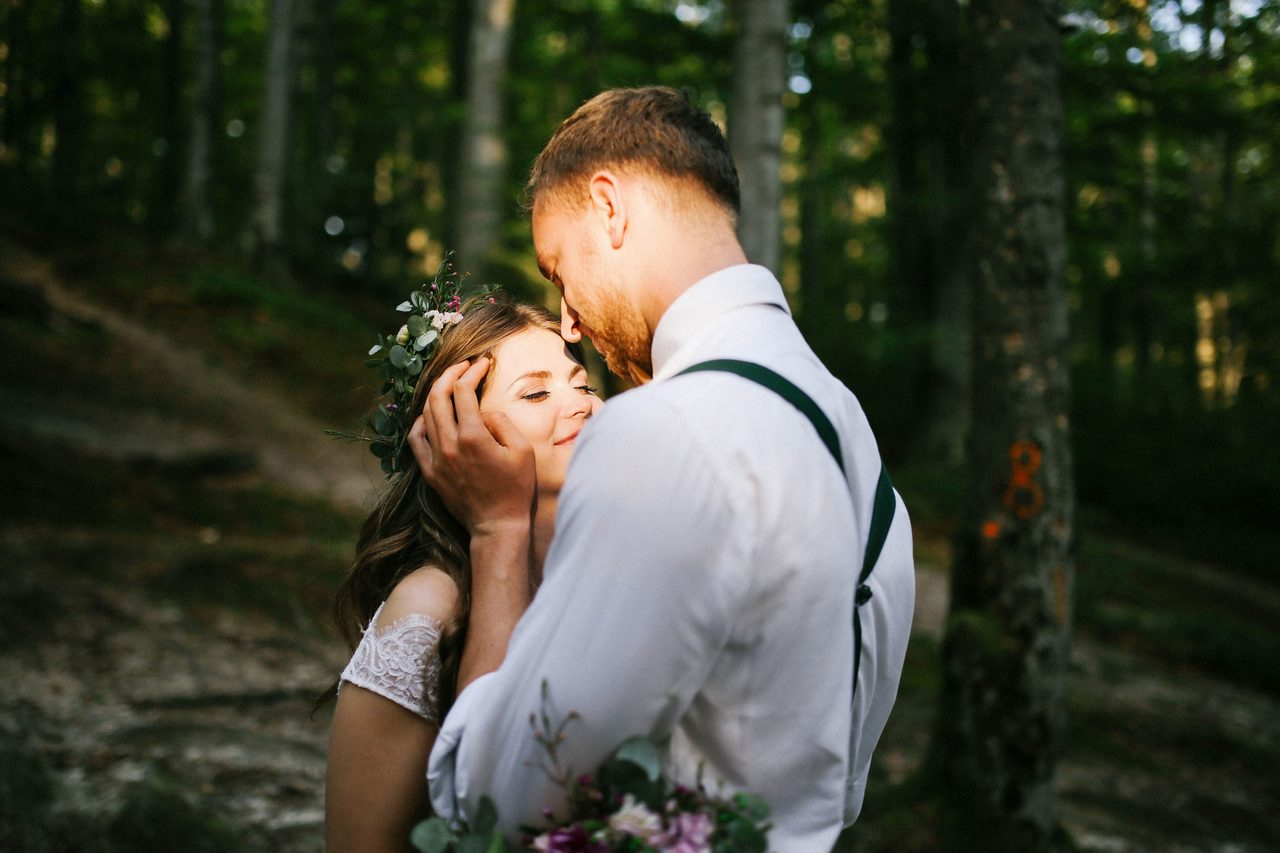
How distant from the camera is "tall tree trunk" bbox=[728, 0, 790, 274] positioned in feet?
21.1

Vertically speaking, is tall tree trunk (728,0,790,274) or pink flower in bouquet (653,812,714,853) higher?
tall tree trunk (728,0,790,274)

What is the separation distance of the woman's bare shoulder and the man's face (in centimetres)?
66

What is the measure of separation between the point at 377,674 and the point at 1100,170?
13013mm

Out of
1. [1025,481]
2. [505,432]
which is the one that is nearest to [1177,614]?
[1025,481]

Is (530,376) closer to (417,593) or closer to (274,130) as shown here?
(417,593)

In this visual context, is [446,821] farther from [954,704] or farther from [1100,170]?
[1100,170]

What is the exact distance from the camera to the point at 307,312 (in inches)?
577

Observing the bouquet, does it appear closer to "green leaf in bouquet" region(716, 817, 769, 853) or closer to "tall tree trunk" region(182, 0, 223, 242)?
"green leaf in bouquet" region(716, 817, 769, 853)

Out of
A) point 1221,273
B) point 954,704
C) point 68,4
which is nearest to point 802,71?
point 1221,273

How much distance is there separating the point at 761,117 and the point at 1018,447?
10.4 feet

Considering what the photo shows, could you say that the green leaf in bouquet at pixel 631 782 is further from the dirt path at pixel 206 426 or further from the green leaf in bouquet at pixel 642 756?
the dirt path at pixel 206 426

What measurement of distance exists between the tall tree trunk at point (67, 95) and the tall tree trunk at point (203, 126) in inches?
161

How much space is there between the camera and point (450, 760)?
1577 millimetres

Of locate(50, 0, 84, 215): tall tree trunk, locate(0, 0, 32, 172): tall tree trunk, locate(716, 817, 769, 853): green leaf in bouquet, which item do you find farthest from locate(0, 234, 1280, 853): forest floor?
locate(0, 0, 32, 172): tall tree trunk
